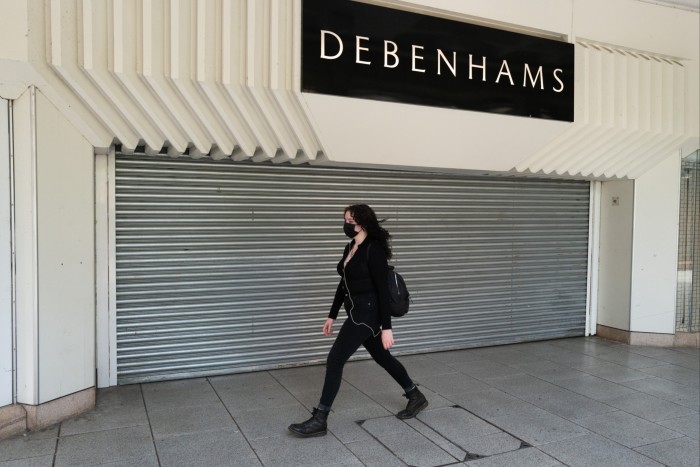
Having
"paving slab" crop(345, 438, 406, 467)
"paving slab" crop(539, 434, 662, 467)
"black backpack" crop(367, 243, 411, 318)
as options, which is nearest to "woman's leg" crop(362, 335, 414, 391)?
"black backpack" crop(367, 243, 411, 318)

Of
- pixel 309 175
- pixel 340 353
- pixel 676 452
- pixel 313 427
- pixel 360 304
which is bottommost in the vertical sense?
pixel 676 452

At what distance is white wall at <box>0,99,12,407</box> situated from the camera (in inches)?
158

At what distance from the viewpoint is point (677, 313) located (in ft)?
24.1

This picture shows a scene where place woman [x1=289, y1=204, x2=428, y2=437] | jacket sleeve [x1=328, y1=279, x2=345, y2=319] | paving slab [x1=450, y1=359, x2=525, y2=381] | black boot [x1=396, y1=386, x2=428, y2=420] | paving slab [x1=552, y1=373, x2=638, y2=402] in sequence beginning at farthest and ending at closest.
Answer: paving slab [x1=450, y1=359, x2=525, y2=381] < paving slab [x1=552, y1=373, x2=638, y2=402] < black boot [x1=396, y1=386, x2=428, y2=420] < jacket sleeve [x1=328, y1=279, x2=345, y2=319] < woman [x1=289, y1=204, x2=428, y2=437]

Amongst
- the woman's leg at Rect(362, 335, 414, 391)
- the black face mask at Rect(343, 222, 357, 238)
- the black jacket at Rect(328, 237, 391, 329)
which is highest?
the black face mask at Rect(343, 222, 357, 238)

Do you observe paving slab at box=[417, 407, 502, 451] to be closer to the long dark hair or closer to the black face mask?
the long dark hair

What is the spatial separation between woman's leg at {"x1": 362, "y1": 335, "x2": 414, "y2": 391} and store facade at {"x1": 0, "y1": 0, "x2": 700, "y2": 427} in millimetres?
1731

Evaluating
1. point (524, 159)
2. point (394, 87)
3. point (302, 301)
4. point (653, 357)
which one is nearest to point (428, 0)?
point (394, 87)

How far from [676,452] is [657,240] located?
381 centimetres

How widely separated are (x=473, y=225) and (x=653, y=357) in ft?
8.82

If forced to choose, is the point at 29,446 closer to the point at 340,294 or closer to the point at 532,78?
the point at 340,294

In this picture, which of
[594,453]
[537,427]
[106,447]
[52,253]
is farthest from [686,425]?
[52,253]

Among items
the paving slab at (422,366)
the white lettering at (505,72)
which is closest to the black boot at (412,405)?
the paving slab at (422,366)

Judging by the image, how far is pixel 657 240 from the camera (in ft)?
23.6
